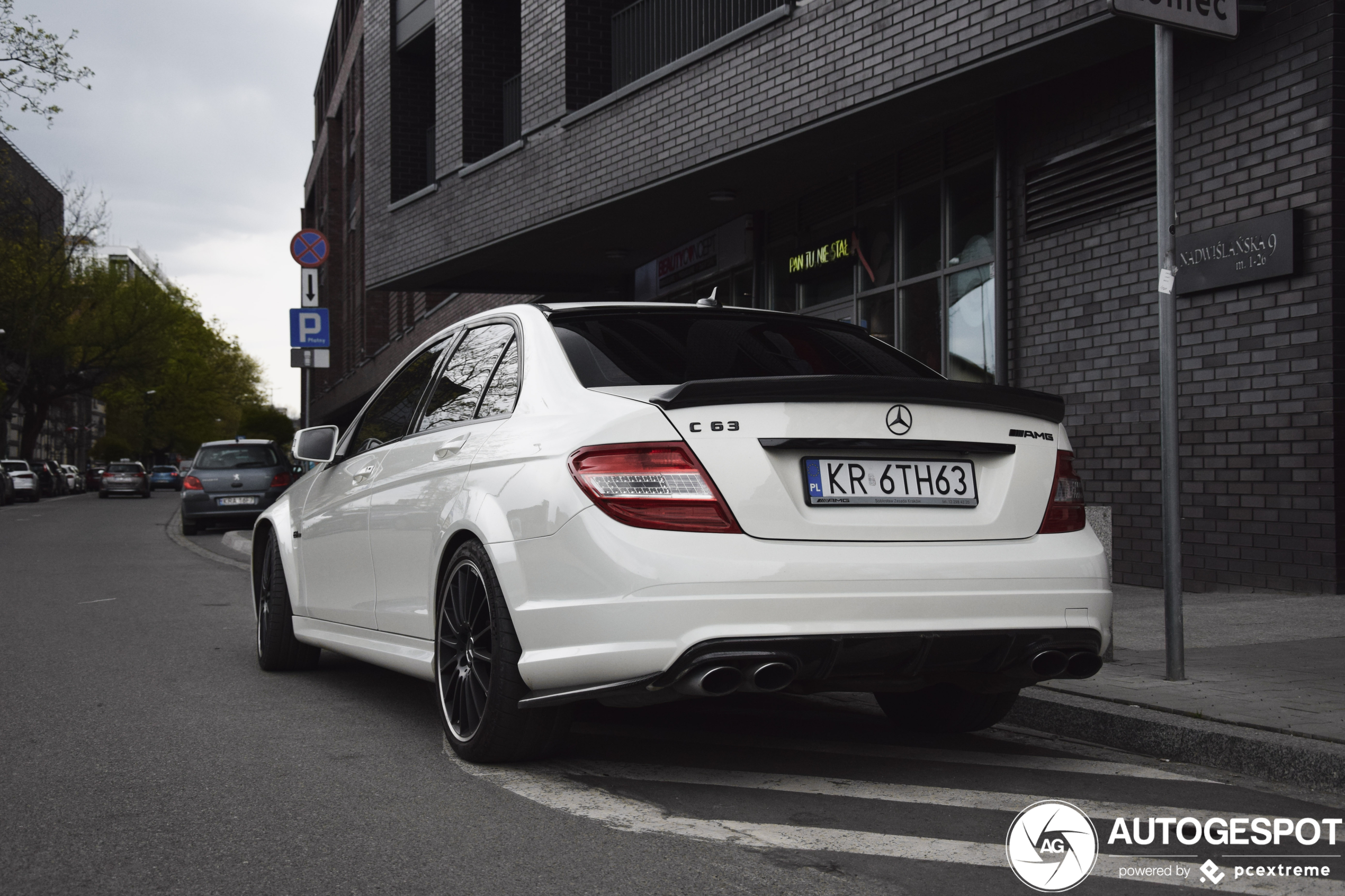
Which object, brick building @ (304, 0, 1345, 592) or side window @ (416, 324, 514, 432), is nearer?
side window @ (416, 324, 514, 432)

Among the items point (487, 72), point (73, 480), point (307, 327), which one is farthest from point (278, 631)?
point (73, 480)

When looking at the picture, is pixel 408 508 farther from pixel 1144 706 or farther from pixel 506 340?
pixel 1144 706

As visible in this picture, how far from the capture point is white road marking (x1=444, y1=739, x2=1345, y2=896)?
3.28 meters

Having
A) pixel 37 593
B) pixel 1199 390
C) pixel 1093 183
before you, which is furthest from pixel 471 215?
pixel 1199 390

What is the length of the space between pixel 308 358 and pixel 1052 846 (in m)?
13.9

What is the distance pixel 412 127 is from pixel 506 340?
18.8m

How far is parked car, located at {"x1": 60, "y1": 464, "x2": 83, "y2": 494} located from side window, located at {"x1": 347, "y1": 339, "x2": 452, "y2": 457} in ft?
209

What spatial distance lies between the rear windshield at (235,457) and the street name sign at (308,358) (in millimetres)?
7011

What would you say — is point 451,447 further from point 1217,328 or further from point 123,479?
point 123,479

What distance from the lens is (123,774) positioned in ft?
14.6

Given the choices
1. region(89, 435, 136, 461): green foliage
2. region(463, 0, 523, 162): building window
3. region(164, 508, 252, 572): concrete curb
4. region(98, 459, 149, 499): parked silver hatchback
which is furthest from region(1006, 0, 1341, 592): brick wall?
region(89, 435, 136, 461): green foliage

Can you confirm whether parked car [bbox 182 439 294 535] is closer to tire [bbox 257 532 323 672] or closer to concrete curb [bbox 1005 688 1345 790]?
tire [bbox 257 532 323 672]

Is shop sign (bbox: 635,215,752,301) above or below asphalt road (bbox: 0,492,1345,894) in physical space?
above

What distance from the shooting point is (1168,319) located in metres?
6.03
